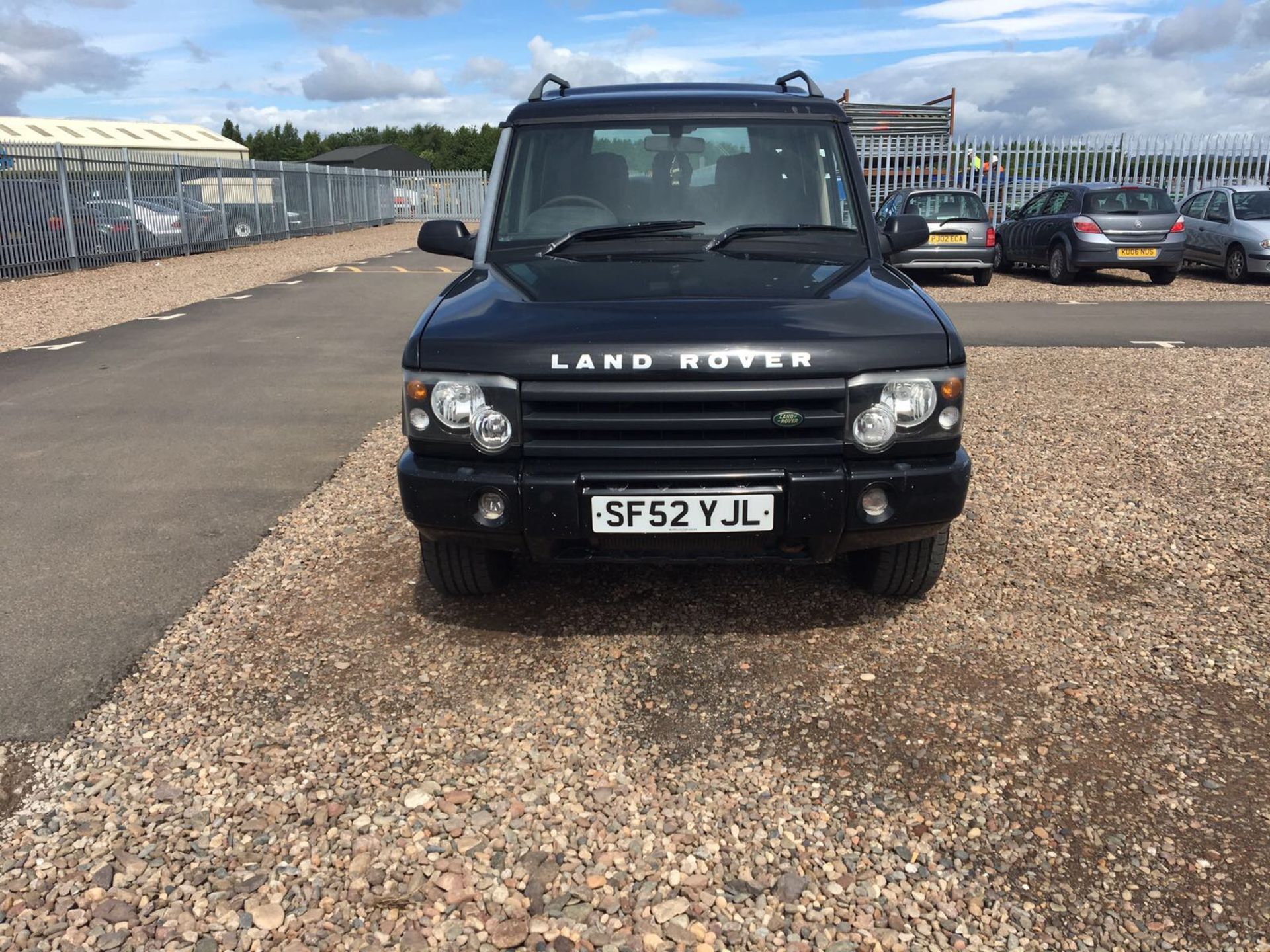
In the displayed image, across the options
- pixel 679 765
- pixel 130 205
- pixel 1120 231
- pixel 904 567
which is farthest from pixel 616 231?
pixel 130 205

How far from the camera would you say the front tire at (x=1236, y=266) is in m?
17.1

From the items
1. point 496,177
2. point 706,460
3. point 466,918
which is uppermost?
point 496,177

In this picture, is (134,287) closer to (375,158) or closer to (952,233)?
(952,233)

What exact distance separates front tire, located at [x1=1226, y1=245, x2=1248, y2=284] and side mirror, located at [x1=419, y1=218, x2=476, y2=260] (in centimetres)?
1652

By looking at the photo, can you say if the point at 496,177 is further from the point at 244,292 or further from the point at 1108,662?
the point at 244,292

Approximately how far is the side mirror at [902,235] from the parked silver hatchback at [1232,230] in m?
15.2

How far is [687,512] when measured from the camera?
335 centimetres

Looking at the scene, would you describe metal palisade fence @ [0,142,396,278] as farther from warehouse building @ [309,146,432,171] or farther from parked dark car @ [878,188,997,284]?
warehouse building @ [309,146,432,171]

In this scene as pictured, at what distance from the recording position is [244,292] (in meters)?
16.1

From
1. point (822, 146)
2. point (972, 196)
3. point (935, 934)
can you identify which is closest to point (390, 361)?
→ point (822, 146)

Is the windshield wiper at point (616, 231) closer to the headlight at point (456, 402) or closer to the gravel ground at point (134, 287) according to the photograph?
the headlight at point (456, 402)

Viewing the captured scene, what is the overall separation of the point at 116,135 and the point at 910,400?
6121 cm

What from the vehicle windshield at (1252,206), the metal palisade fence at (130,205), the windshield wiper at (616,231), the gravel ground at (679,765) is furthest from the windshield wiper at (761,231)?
the metal palisade fence at (130,205)

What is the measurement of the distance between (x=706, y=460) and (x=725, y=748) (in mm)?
912
